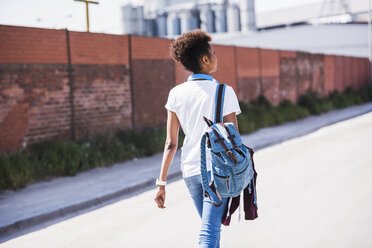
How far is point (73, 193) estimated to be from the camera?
23.6 ft

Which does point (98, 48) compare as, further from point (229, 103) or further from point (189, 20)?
point (189, 20)

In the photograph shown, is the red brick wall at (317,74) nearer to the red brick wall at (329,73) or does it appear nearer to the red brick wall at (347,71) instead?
the red brick wall at (329,73)

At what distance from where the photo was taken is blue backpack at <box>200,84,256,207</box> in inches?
104

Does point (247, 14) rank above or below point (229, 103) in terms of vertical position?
above

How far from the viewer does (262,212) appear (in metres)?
5.58

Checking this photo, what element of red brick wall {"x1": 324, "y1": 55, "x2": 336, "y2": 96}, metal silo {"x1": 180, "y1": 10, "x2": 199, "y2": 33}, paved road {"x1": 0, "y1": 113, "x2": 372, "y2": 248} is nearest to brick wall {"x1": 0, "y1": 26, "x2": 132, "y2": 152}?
paved road {"x1": 0, "y1": 113, "x2": 372, "y2": 248}

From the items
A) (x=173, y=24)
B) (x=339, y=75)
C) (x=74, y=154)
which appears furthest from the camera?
(x=173, y=24)

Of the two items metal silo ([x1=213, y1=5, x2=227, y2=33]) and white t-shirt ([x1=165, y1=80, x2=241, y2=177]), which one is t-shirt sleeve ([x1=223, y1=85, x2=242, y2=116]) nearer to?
white t-shirt ([x1=165, y1=80, x2=241, y2=177])

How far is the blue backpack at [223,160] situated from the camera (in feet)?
8.63

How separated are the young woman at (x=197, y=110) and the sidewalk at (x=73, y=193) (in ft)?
11.5

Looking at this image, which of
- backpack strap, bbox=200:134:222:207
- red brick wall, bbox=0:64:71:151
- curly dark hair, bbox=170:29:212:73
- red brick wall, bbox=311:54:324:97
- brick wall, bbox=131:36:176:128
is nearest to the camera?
backpack strap, bbox=200:134:222:207

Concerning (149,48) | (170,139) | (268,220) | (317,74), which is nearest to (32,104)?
(149,48)

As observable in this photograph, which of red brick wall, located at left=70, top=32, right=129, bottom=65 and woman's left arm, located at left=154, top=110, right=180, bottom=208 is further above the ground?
red brick wall, located at left=70, top=32, right=129, bottom=65

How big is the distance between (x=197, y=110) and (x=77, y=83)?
7529mm
